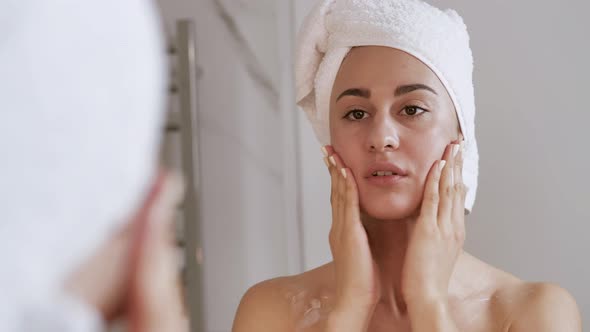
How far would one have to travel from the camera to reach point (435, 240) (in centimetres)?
139

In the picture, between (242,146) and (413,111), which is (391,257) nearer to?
(413,111)

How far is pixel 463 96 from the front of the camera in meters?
1.44

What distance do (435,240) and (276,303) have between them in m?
0.36

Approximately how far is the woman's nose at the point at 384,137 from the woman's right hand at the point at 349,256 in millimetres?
103

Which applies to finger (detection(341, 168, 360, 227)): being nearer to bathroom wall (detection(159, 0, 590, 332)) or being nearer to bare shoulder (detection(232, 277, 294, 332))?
bare shoulder (detection(232, 277, 294, 332))

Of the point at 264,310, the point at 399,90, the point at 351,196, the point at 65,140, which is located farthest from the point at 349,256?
the point at 65,140

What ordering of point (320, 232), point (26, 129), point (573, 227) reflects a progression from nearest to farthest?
1. point (26, 129)
2. point (573, 227)
3. point (320, 232)

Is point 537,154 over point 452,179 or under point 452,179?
over

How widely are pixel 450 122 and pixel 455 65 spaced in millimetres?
119

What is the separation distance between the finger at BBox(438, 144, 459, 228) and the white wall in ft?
1.50

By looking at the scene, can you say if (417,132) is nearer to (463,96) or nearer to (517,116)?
(463,96)

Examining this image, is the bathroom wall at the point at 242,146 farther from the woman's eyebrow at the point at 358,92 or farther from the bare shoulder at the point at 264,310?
the woman's eyebrow at the point at 358,92

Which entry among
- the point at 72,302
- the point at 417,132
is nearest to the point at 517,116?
the point at 417,132

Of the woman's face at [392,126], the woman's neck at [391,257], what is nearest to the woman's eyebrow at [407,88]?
the woman's face at [392,126]
